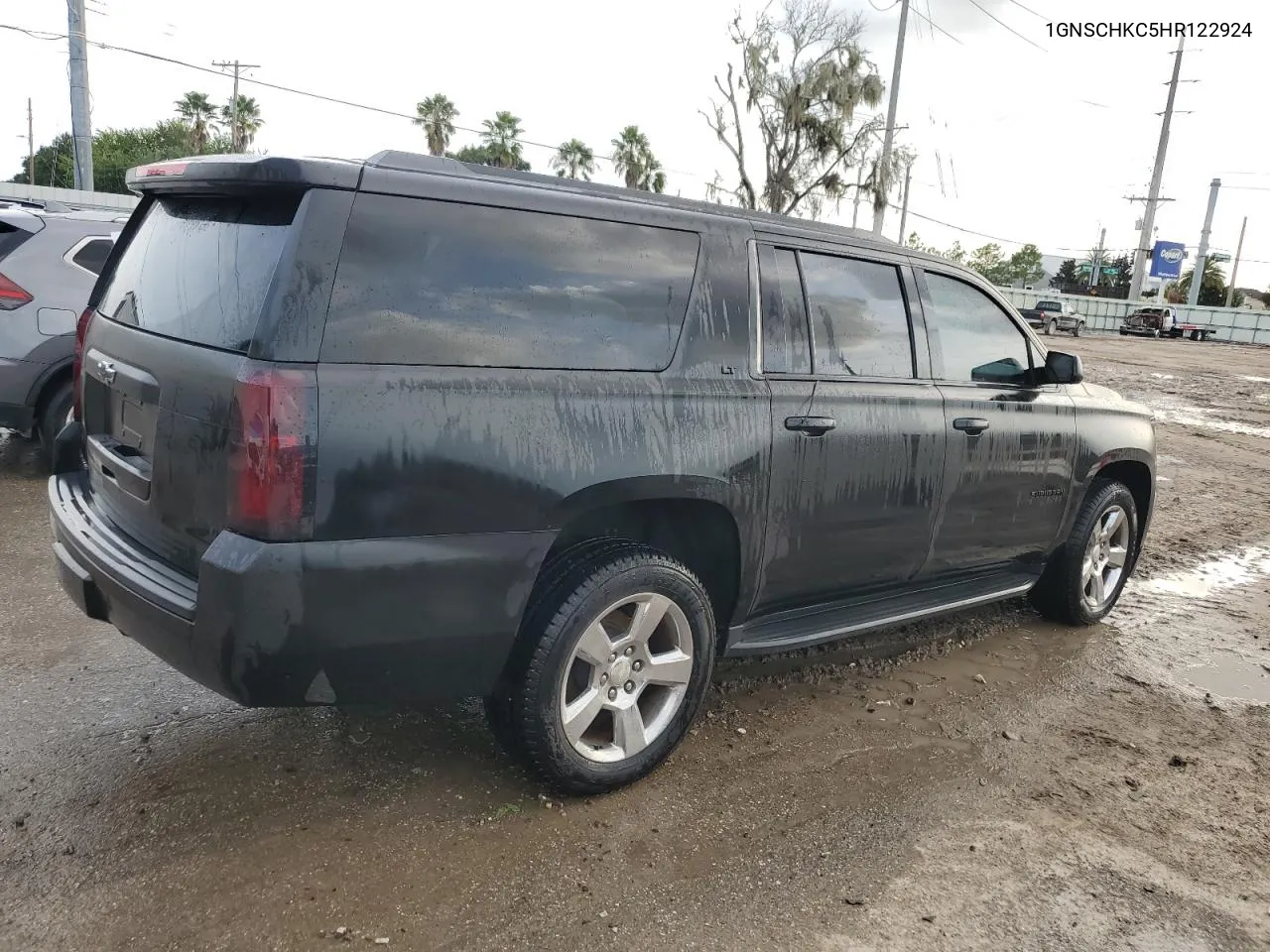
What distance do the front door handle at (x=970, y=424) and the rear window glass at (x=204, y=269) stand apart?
8.77 feet

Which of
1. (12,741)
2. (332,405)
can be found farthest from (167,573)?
A: (12,741)

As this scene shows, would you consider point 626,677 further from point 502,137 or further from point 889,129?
point 502,137

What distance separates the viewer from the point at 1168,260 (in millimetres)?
70750

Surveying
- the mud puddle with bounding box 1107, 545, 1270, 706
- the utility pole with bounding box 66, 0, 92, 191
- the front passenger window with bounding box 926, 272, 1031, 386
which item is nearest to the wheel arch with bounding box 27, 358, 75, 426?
the front passenger window with bounding box 926, 272, 1031, 386

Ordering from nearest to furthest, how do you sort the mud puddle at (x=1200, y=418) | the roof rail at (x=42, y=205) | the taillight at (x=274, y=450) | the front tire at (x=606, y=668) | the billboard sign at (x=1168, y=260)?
the taillight at (x=274, y=450) → the front tire at (x=606, y=668) → the roof rail at (x=42, y=205) → the mud puddle at (x=1200, y=418) → the billboard sign at (x=1168, y=260)

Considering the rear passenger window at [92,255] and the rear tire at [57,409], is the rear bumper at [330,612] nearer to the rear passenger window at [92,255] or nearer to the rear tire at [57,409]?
the rear tire at [57,409]

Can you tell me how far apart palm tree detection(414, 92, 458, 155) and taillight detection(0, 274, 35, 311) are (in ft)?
136

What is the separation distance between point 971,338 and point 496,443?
2.51 metres

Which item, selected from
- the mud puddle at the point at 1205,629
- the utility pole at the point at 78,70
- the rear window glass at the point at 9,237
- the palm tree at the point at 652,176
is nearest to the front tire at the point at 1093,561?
the mud puddle at the point at 1205,629

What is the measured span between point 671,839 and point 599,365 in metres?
1.44

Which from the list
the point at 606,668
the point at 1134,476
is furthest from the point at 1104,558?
the point at 606,668

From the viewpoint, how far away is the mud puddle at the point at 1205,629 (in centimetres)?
440

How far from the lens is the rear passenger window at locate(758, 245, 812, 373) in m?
3.28

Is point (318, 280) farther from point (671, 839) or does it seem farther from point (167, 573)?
point (671, 839)
